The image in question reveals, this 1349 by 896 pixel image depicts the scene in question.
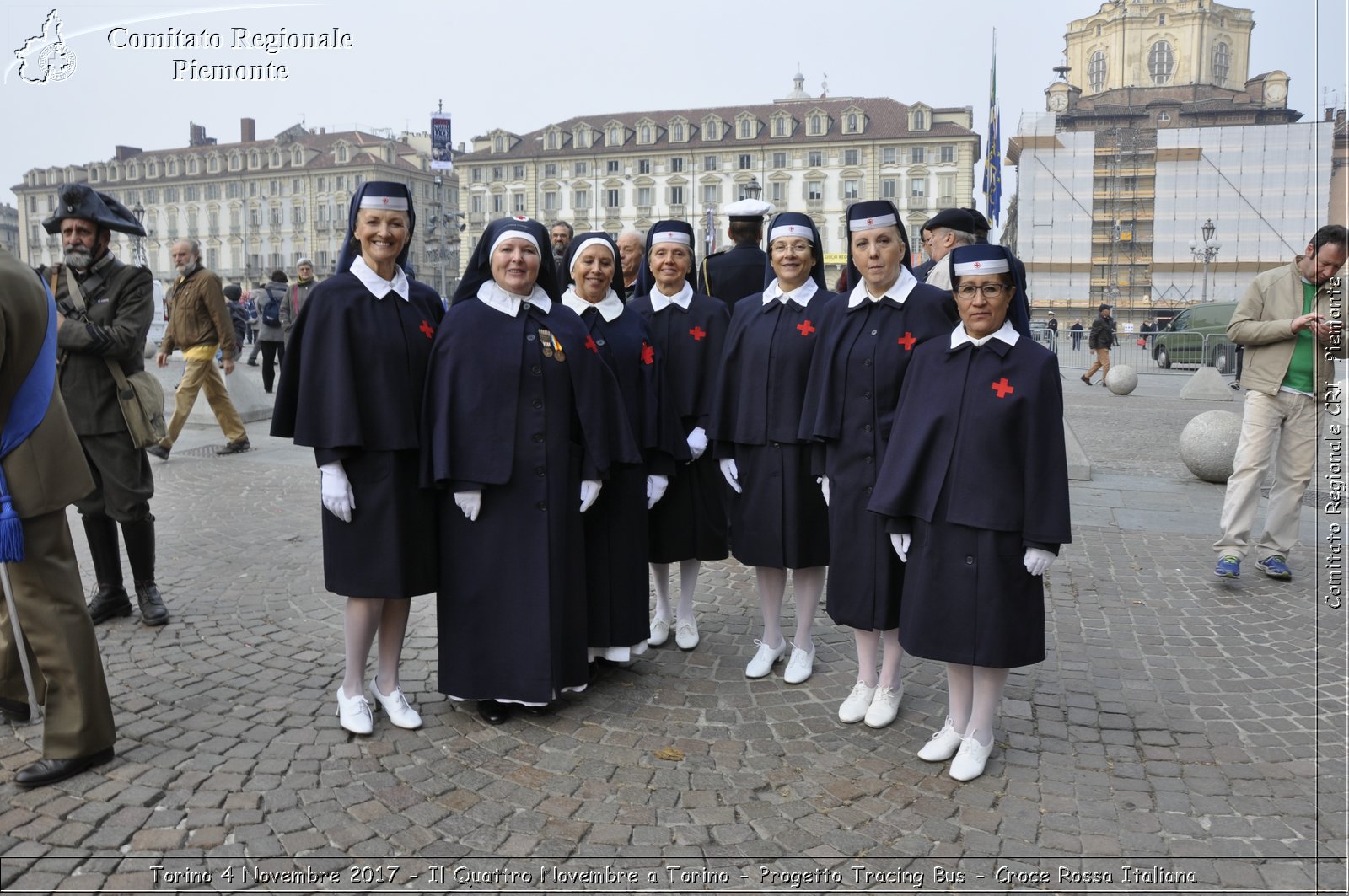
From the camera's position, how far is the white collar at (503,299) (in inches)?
177

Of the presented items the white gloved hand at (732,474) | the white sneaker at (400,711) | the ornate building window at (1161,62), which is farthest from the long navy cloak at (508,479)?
the ornate building window at (1161,62)

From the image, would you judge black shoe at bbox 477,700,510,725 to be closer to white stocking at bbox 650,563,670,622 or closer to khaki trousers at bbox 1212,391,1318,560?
white stocking at bbox 650,563,670,622

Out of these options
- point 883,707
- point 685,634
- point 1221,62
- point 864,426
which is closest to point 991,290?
point 864,426

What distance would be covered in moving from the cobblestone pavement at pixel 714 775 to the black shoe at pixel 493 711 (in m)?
0.06

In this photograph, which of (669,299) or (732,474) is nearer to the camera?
(732,474)

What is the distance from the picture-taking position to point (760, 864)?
3396 millimetres

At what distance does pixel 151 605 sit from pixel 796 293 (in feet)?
13.2

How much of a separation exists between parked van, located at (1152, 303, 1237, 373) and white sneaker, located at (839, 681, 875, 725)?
25.8 metres

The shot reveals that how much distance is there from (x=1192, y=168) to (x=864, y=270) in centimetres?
6058

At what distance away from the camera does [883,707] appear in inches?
180

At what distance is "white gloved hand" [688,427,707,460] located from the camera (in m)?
5.43

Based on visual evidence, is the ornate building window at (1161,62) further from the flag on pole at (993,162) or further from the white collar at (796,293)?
the white collar at (796,293)

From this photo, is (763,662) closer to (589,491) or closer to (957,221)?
(589,491)

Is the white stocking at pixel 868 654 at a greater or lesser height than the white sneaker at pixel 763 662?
greater
